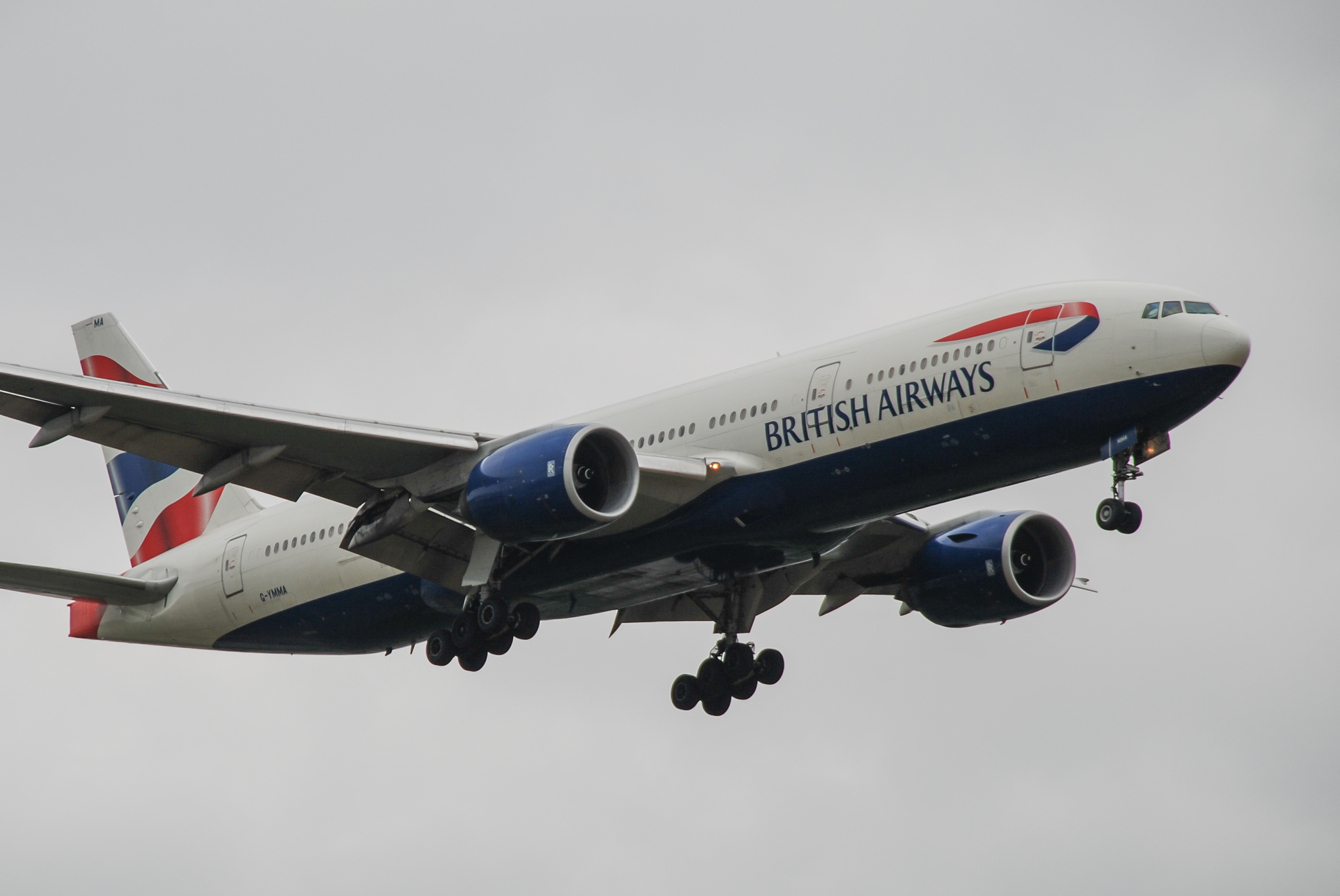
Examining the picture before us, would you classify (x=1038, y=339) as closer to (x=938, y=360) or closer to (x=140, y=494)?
(x=938, y=360)

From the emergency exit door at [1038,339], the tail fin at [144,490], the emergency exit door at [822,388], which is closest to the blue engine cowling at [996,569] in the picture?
the emergency exit door at [822,388]

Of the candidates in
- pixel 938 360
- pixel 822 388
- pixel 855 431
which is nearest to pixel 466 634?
pixel 822 388

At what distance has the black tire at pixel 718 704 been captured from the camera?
35.2 meters

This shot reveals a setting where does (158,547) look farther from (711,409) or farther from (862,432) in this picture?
(862,432)

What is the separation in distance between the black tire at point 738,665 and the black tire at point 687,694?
2.28 feet

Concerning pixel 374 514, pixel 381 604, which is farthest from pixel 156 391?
pixel 381 604

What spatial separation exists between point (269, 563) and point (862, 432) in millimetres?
13122

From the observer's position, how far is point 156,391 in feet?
89.1

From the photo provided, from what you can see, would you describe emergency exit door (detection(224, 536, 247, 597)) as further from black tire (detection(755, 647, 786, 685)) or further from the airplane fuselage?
black tire (detection(755, 647, 786, 685))

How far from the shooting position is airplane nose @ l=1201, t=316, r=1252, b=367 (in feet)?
84.7

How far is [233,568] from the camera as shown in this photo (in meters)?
35.2

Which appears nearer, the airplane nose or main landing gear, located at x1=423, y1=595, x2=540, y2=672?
the airplane nose

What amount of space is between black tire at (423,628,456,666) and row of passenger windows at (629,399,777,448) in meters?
4.87

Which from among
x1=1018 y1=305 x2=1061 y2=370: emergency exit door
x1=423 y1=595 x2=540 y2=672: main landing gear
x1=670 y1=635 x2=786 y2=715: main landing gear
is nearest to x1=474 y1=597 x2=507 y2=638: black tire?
x1=423 y1=595 x2=540 y2=672: main landing gear
